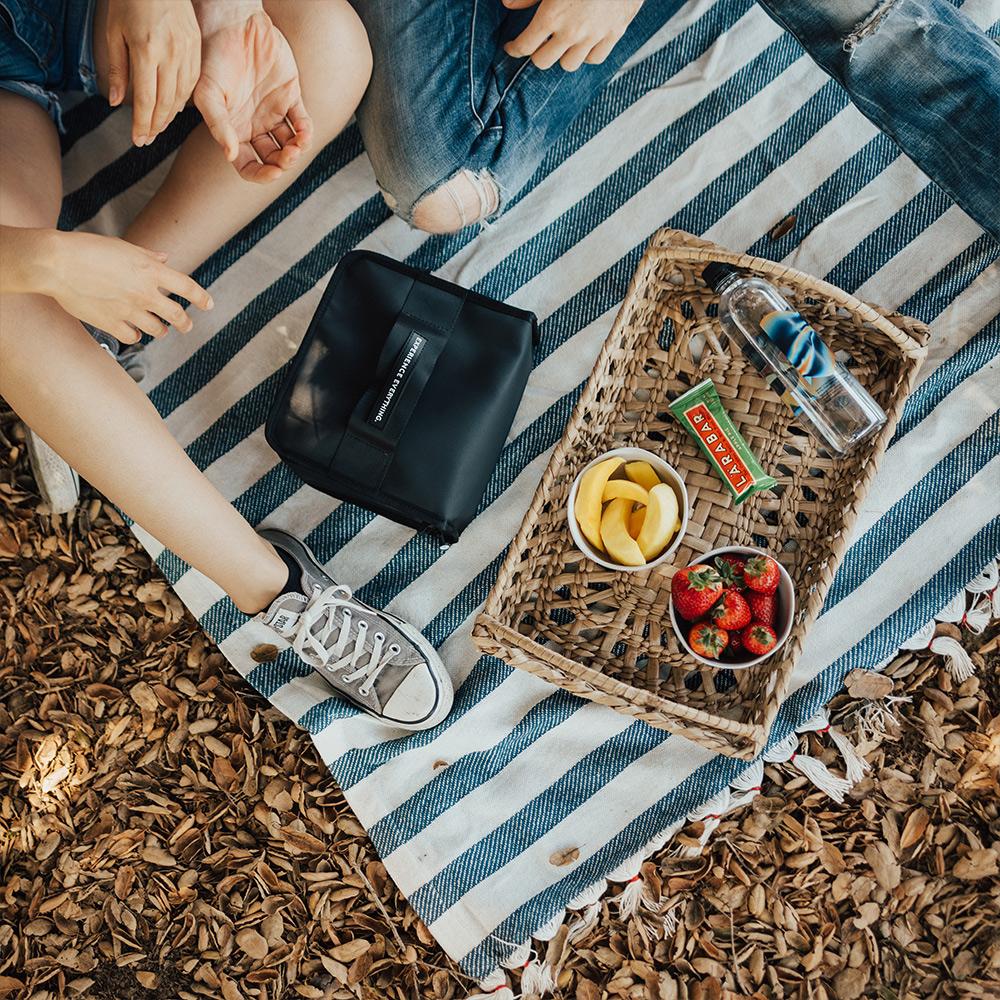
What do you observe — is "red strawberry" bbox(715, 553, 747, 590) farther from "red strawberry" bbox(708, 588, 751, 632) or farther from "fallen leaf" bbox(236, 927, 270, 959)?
"fallen leaf" bbox(236, 927, 270, 959)

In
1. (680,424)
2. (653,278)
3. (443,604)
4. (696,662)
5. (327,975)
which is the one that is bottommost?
(327,975)

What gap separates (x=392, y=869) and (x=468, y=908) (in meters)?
0.13

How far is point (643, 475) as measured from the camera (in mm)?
1312

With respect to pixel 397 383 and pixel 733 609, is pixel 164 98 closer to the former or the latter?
pixel 397 383

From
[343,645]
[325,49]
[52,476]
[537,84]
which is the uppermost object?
[537,84]

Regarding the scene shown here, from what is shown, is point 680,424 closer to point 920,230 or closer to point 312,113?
point 920,230

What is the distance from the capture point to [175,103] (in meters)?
1.05

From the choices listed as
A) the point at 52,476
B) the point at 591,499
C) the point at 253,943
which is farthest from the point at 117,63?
the point at 253,943

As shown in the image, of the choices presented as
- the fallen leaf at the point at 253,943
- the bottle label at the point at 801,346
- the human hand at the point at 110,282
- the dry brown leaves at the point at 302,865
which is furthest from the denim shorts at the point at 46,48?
the fallen leaf at the point at 253,943

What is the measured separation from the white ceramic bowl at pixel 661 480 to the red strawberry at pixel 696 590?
1.8 inches

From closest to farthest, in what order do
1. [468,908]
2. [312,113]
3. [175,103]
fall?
[175,103], [312,113], [468,908]

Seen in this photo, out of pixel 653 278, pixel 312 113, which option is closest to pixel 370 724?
pixel 653 278

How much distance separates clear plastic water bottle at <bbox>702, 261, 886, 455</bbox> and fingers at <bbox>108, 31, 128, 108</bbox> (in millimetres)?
782

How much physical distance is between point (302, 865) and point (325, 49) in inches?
46.9
